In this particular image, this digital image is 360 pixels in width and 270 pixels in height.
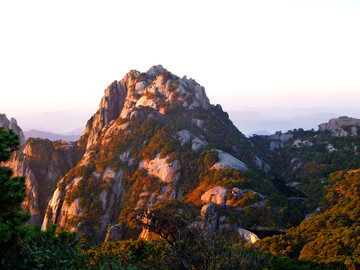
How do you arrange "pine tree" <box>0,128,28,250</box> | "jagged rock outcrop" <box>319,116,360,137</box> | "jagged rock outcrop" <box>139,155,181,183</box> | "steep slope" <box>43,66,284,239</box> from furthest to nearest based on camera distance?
"jagged rock outcrop" <box>319,116,360,137</box> → "jagged rock outcrop" <box>139,155,181,183</box> → "steep slope" <box>43,66,284,239</box> → "pine tree" <box>0,128,28,250</box>

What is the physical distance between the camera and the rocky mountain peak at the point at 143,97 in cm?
9269

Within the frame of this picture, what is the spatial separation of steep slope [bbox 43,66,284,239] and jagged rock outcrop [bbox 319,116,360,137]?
1486 inches

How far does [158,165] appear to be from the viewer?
70.6 metres

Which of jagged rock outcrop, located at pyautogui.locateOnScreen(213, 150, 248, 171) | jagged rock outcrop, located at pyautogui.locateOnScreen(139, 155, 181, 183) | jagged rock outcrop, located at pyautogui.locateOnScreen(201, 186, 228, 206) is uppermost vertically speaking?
jagged rock outcrop, located at pyautogui.locateOnScreen(213, 150, 248, 171)

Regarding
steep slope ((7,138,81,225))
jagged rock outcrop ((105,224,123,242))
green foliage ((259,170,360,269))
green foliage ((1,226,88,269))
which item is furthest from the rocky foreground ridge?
green foliage ((1,226,88,269))

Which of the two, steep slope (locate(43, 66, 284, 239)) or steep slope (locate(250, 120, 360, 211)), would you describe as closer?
steep slope (locate(43, 66, 284, 239))

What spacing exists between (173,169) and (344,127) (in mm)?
73805

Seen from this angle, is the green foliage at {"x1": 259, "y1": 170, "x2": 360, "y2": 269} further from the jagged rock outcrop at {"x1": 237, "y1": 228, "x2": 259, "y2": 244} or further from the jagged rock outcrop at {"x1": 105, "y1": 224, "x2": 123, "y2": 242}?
the jagged rock outcrop at {"x1": 105, "y1": 224, "x2": 123, "y2": 242}

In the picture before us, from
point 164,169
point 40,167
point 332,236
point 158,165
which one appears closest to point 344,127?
point 164,169

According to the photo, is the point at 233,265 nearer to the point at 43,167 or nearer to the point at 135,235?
the point at 135,235

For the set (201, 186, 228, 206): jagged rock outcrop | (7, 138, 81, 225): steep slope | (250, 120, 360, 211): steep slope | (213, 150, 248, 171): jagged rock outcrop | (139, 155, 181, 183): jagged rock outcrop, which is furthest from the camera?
(7, 138, 81, 225): steep slope

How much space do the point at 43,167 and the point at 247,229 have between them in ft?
222

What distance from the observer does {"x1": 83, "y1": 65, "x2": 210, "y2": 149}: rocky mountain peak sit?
92688 mm

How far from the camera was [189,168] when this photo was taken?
68188 millimetres
